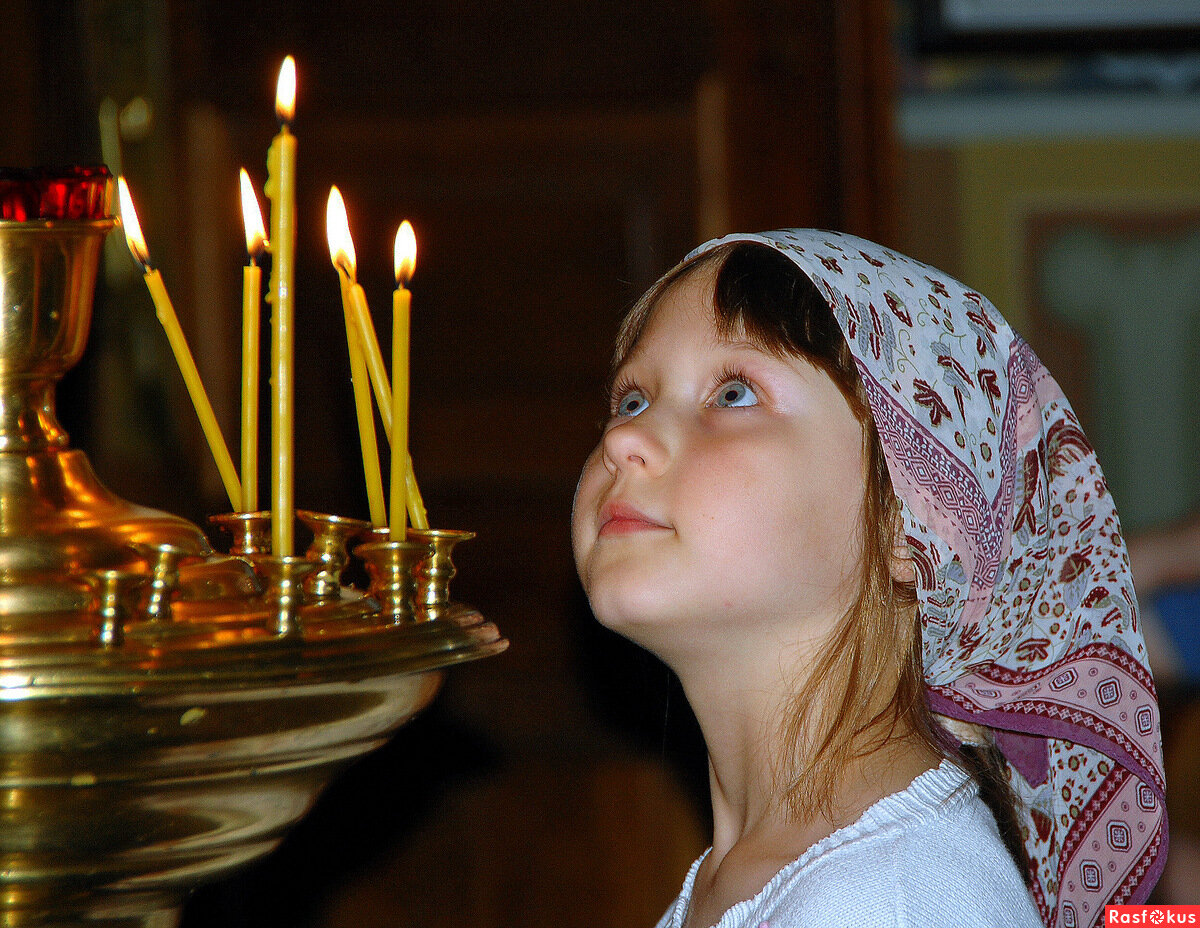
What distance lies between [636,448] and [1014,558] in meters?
0.26

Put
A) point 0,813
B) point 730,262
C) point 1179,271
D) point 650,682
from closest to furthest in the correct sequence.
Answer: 1. point 0,813
2. point 730,262
3. point 650,682
4. point 1179,271

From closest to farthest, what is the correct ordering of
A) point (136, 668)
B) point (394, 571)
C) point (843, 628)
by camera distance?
point (136, 668) → point (394, 571) → point (843, 628)

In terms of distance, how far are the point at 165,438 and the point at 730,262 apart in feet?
4.35

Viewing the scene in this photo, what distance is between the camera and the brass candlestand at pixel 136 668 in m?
0.38

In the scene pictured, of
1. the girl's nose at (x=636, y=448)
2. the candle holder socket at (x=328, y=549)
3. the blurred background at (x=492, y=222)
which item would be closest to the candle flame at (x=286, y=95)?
the candle holder socket at (x=328, y=549)

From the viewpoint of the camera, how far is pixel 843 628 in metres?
0.74

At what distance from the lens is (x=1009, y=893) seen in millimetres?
684

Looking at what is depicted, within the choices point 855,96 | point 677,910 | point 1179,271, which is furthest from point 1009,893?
point 1179,271

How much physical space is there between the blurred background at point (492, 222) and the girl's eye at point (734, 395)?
1.13 metres

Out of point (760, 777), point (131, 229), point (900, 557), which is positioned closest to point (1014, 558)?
point (900, 557)

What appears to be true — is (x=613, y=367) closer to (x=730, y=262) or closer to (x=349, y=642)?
(x=730, y=262)

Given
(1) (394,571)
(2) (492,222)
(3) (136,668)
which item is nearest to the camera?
(3) (136,668)

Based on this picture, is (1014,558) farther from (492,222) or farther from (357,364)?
(492,222)

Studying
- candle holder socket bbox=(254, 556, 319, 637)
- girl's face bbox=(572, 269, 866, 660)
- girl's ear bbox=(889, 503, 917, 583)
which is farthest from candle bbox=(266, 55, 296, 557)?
girl's ear bbox=(889, 503, 917, 583)
